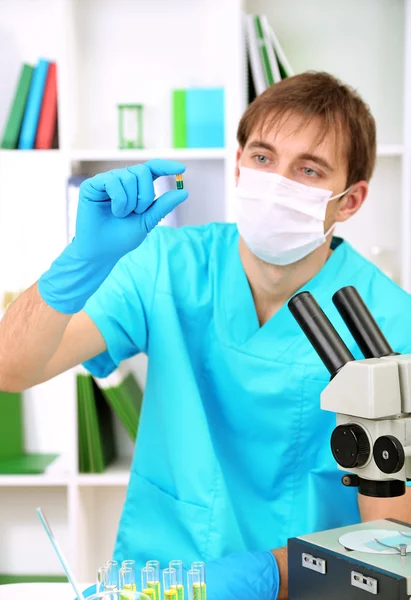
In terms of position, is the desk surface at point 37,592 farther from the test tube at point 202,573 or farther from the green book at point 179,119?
the green book at point 179,119

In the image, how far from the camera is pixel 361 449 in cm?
86

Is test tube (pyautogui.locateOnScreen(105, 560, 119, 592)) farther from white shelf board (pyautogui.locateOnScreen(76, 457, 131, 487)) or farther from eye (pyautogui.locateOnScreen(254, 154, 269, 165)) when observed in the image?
white shelf board (pyautogui.locateOnScreen(76, 457, 131, 487))

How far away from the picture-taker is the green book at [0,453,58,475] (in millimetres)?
2342

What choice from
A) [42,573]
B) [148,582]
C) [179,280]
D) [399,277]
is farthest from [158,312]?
[42,573]

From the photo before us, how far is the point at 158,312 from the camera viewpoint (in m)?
1.47

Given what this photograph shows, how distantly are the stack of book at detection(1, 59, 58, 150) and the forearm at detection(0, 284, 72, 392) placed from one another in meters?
1.20

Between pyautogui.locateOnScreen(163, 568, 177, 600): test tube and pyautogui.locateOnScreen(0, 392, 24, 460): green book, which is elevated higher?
pyautogui.locateOnScreen(163, 568, 177, 600): test tube

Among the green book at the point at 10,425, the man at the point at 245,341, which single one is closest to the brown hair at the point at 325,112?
the man at the point at 245,341

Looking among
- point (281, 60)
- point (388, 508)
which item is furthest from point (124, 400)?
point (388, 508)

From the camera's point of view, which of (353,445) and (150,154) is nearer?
(353,445)

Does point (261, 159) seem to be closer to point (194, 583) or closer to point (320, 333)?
point (320, 333)

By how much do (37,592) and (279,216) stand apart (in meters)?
0.79

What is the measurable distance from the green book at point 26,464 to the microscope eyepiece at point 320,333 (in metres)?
1.59

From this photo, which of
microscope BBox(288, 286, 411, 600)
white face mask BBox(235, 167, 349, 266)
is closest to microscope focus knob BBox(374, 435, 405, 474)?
microscope BBox(288, 286, 411, 600)
